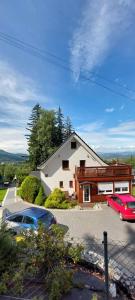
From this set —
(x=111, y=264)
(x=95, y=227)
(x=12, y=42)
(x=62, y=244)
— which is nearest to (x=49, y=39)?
(x=12, y=42)

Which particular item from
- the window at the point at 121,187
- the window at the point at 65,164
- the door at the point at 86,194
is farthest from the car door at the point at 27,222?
the window at the point at 65,164

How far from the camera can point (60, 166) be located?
2514cm

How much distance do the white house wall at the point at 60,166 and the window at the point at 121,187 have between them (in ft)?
11.3

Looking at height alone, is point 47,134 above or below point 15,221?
above

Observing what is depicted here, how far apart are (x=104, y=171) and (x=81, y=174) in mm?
2458

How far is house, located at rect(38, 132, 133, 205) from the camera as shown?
74.0ft

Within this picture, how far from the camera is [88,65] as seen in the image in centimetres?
1177

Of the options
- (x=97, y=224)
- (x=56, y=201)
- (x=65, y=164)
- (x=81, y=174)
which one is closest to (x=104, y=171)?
(x=81, y=174)

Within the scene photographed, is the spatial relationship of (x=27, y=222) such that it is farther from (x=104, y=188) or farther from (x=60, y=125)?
(x=60, y=125)

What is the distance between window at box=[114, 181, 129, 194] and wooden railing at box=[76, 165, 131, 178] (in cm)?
96

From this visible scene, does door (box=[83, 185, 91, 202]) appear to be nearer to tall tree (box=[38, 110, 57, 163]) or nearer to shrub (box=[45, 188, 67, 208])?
shrub (box=[45, 188, 67, 208])

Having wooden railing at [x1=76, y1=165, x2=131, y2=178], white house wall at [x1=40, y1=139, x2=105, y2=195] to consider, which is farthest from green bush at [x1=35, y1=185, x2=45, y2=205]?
wooden railing at [x1=76, y1=165, x2=131, y2=178]

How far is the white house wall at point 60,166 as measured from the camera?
24.9 m

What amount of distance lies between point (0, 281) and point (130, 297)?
2947mm
